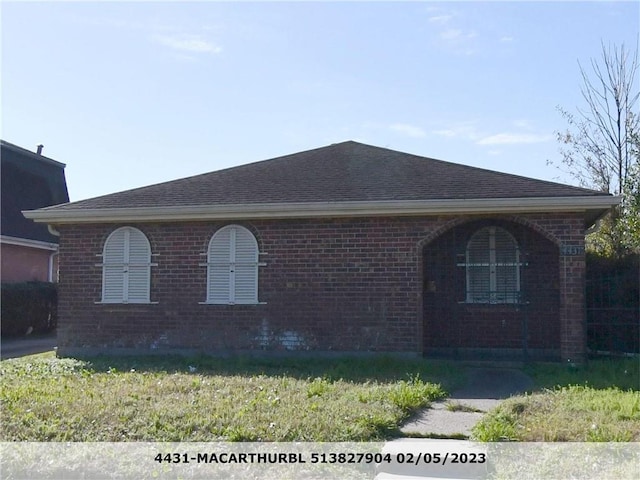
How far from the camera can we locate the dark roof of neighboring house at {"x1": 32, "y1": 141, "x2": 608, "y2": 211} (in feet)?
42.0

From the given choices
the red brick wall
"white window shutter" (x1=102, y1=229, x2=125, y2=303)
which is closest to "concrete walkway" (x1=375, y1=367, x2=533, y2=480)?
the red brick wall

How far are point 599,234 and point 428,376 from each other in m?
8.73

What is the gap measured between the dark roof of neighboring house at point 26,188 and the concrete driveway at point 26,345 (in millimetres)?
3358

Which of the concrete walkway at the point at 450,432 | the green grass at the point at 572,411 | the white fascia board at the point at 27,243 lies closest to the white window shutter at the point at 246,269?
Answer: the concrete walkway at the point at 450,432

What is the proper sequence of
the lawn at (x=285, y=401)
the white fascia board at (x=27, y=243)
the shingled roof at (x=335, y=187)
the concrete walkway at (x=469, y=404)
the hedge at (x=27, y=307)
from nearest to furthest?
the lawn at (x=285, y=401) < the concrete walkway at (x=469, y=404) < the shingled roof at (x=335, y=187) < the hedge at (x=27, y=307) < the white fascia board at (x=27, y=243)

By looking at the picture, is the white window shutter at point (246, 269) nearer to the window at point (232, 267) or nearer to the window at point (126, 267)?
the window at point (232, 267)

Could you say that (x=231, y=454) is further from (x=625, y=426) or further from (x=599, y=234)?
(x=599, y=234)

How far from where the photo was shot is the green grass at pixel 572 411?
7.03 m

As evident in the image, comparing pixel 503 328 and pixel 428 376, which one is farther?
pixel 503 328

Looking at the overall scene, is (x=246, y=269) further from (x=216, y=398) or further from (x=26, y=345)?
(x=26, y=345)

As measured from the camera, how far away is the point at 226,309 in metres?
13.6

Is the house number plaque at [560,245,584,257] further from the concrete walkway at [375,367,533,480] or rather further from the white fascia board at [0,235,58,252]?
the white fascia board at [0,235,58,252]

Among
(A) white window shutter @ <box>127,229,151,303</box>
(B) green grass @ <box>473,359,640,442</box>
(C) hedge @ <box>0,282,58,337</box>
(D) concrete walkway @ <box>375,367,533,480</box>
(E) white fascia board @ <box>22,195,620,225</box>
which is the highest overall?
(E) white fascia board @ <box>22,195,620,225</box>

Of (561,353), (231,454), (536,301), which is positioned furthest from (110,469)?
(536,301)
